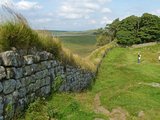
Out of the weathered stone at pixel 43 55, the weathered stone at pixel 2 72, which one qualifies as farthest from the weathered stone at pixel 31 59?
the weathered stone at pixel 2 72

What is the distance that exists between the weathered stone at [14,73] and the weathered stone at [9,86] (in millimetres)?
138

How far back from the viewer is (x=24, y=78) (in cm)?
1180

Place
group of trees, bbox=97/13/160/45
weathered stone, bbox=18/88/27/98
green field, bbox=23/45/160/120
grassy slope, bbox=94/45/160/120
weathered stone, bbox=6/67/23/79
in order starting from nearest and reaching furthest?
1. weathered stone, bbox=6/67/23/79
2. weathered stone, bbox=18/88/27/98
3. green field, bbox=23/45/160/120
4. grassy slope, bbox=94/45/160/120
5. group of trees, bbox=97/13/160/45

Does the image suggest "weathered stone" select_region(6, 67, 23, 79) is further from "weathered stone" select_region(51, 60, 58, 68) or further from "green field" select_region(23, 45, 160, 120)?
"weathered stone" select_region(51, 60, 58, 68)

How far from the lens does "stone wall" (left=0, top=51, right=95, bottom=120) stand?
1026 centimetres

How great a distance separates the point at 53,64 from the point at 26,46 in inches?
131

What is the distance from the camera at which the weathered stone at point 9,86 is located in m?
10.2

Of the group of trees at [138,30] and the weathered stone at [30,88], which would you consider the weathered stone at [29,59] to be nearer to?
the weathered stone at [30,88]

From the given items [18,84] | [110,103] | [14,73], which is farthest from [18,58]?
[110,103]

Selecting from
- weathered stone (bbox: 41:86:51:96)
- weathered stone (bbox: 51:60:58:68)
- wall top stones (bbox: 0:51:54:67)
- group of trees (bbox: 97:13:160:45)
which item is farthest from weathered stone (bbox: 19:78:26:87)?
group of trees (bbox: 97:13:160:45)

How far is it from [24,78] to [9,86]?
1385mm

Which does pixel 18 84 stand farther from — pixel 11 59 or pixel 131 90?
pixel 131 90

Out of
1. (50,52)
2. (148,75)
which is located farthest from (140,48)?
(50,52)

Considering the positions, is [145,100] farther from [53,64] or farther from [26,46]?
[26,46]
